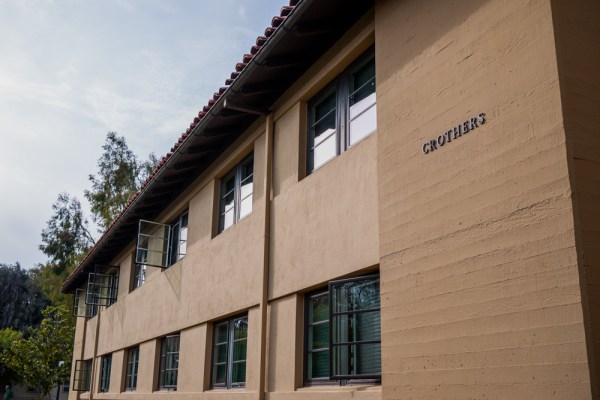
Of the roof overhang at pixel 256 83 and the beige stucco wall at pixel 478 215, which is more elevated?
the roof overhang at pixel 256 83

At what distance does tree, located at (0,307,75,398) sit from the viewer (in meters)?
34.9

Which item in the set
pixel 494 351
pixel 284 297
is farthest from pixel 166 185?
pixel 494 351

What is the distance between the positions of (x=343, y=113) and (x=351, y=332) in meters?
2.62

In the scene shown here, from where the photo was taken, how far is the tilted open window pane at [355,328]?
688cm

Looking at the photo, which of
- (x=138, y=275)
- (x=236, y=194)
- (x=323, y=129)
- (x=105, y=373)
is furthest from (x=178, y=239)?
(x=105, y=373)

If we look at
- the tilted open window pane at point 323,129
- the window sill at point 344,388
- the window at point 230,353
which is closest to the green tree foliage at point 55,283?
the window at point 230,353

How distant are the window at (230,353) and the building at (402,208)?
0.13 feet

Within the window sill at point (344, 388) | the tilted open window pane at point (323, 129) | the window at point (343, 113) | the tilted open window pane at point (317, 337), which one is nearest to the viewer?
the window sill at point (344, 388)

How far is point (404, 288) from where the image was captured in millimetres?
6098

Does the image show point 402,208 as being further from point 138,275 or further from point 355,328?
point 138,275

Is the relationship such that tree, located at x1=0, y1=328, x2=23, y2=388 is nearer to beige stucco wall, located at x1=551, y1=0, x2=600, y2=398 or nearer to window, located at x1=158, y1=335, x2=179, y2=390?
window, located at x1=158, y1=335, x2=179, y2=390

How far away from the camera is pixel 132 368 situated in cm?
1689

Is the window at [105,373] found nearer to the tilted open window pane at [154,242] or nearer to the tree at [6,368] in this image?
the tilted open window pane at [154,242]

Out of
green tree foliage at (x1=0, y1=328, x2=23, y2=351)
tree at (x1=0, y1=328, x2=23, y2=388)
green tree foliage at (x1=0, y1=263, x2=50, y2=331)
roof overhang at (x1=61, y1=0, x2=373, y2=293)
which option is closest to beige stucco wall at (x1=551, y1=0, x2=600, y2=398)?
roof overhang at (x1=61, y1=0, x2=373, y2=293)
